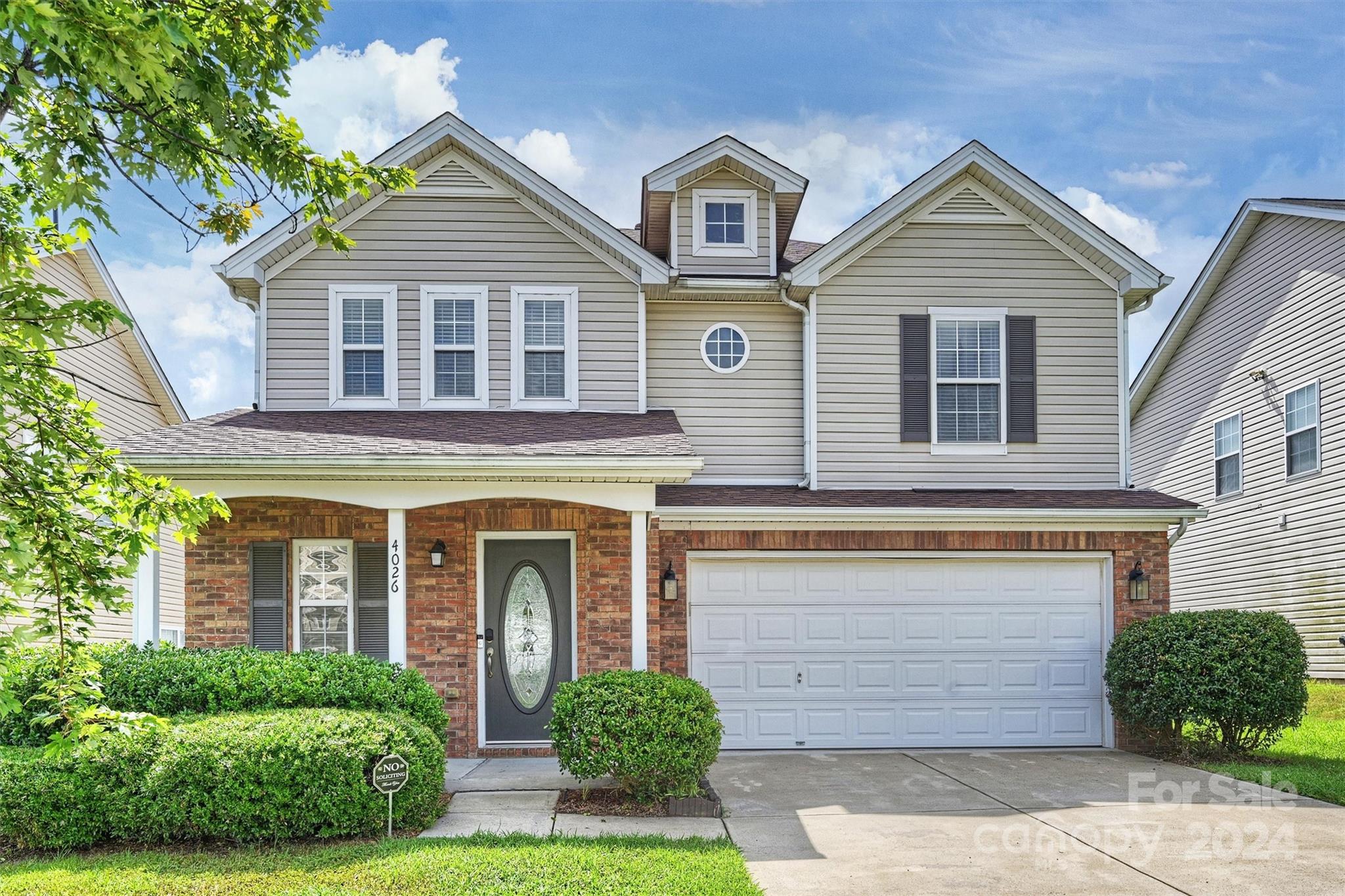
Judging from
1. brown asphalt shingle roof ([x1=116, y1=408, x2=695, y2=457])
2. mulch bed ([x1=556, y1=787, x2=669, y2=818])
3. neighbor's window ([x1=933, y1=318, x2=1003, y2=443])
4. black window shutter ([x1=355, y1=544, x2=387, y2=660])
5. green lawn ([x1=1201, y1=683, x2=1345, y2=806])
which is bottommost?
green lawn ([x1=1201, y1=683, x2=1345, y2=806])

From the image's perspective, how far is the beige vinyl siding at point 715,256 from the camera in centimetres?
1308

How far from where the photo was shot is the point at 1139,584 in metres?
12.5

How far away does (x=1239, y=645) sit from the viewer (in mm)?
11094

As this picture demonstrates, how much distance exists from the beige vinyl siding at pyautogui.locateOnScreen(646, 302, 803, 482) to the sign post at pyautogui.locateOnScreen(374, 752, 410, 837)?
6.04 meters

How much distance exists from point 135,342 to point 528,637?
36.8 feet

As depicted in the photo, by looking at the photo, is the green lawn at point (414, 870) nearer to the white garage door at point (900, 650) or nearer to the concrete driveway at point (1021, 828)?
the concrete driveway at point (1021, 828)

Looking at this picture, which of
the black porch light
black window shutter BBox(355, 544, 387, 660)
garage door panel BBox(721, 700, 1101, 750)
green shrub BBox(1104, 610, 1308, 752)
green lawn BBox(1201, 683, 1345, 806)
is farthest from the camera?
garage door panel BBox(721, 700, 1101, 750)

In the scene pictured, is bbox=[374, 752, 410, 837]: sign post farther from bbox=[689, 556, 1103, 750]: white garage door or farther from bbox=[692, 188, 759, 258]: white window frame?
bbox=[692, 188, 759, 258]: white window frame

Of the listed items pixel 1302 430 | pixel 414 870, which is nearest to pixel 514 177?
pixel 414 870

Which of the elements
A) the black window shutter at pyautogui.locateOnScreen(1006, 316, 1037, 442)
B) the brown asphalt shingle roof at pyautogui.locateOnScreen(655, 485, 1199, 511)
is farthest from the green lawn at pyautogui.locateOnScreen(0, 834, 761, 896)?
the black window shutter at pyautogui.locateOnScreen(1006, 316, 1037, 442)

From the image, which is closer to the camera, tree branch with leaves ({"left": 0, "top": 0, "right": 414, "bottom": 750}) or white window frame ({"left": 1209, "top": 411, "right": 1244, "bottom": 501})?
tree branch with leaves ({"left": 0, "top": 0, "right": 414, "bottom": 750})

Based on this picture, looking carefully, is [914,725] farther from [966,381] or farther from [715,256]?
[715,256]

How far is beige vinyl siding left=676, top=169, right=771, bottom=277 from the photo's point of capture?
42.9ft

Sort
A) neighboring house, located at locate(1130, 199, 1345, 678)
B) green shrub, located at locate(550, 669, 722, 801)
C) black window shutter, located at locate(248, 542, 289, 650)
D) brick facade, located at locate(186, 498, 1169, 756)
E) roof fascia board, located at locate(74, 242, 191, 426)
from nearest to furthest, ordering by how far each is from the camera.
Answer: green shrub, located at locate(550, 669, 722, 801) < brick facade, located at locate(186, 498, 1169, 756) < black window shutter, located at locate(248, 542, 289, 650) < neighboring house, located at locate(1130, 199, 1345, 678) < roof fascia board, located at locate(74, 242, 191, 426)
